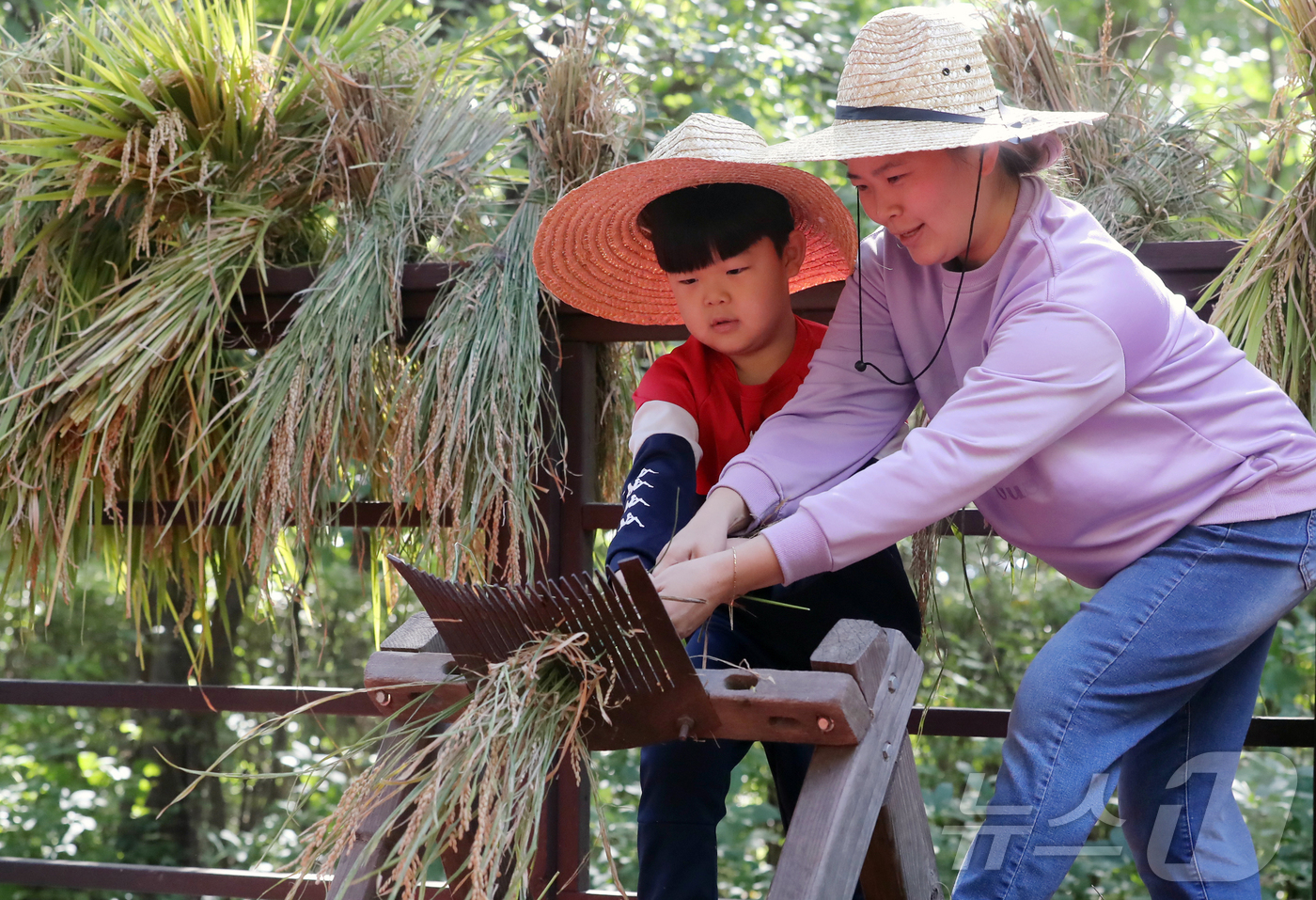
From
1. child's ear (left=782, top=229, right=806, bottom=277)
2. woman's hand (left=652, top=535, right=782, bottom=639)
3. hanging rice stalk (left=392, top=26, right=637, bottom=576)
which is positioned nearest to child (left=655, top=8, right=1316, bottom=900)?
woman's hand (left=652, top=535, right=782, bottom=639)

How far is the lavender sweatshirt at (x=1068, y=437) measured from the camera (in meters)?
1.25

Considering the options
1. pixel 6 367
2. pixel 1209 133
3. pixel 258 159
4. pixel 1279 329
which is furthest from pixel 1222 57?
pixel 6 367

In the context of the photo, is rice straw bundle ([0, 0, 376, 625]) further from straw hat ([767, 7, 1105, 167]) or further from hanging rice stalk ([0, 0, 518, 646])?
straw hat ([767, 7, 1105, 167])

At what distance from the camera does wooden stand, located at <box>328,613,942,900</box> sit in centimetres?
108

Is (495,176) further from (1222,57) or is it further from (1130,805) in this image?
(1222,57)

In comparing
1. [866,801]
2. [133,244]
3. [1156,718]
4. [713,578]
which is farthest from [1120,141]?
[133,244]

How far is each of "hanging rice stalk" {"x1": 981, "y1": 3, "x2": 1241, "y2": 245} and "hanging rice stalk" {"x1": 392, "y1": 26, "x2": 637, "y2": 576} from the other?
70 centimetres

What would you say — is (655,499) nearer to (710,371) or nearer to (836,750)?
(710,371)

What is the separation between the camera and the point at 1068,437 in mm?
1324

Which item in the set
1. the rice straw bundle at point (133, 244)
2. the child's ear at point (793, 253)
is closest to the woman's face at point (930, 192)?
the child's ear at point (793, 253)

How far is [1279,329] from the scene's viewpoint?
5.44 ft

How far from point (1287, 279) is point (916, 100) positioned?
25.9 inches

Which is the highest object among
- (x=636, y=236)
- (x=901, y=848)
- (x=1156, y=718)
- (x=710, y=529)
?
(x=636, y=236)

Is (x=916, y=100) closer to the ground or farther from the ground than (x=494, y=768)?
farther from the ground
